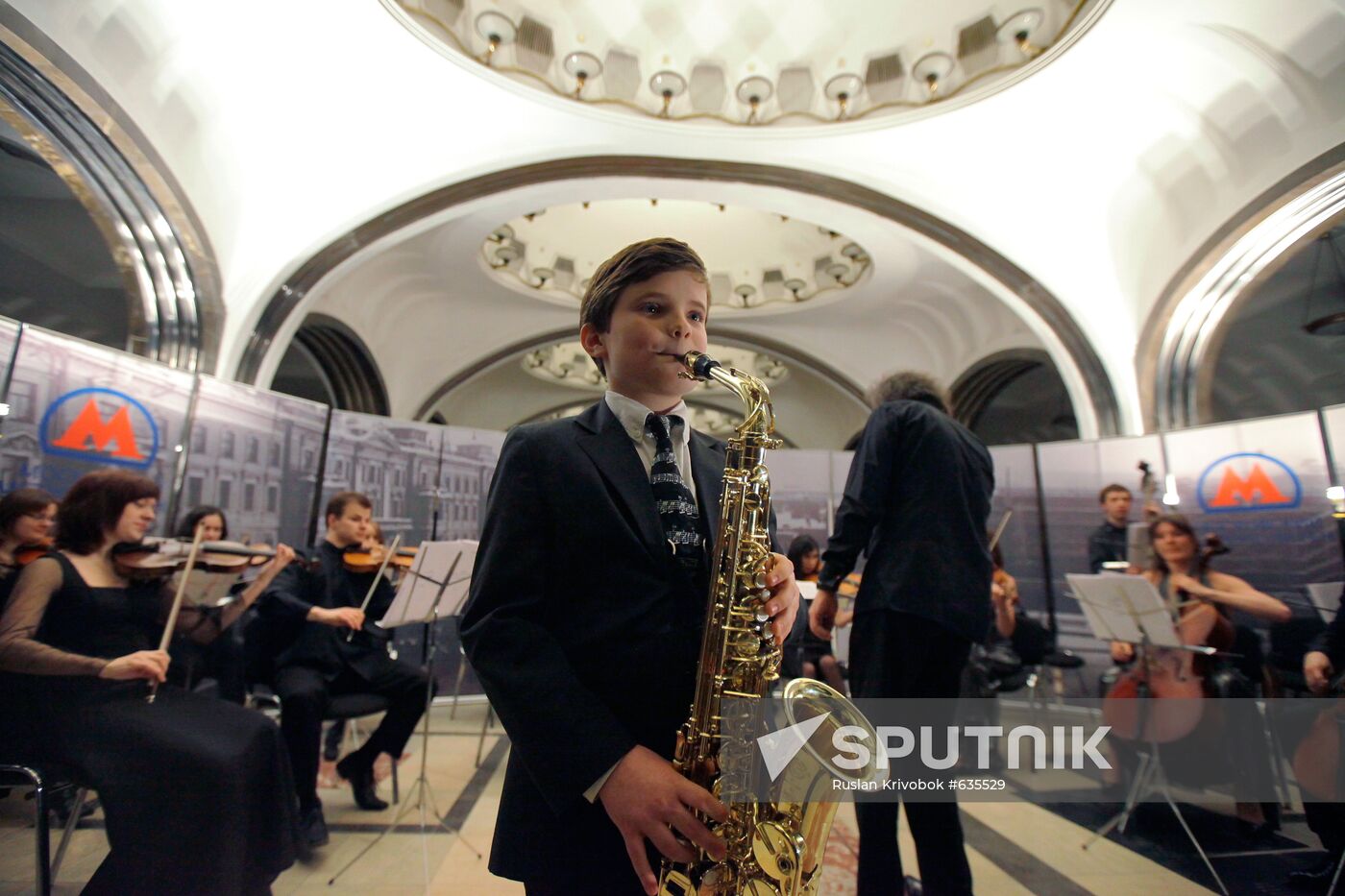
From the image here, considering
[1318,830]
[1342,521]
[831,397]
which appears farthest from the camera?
[831,397]

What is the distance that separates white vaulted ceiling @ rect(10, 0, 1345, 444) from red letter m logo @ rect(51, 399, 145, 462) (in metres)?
1.22

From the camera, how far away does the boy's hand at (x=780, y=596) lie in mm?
1069

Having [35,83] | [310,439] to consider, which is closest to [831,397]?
[310,439]

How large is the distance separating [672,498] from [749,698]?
0.34 m

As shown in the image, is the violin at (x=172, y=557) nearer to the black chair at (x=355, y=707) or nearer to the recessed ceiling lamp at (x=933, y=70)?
the black chair at (x=355, y=707)

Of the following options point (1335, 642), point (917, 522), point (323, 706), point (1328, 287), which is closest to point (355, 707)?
point (323, 706)

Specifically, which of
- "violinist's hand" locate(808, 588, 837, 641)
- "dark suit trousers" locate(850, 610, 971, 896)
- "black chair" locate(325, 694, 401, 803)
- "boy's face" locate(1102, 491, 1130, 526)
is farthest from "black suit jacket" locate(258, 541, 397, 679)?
"boy's face" locate(1102, 491, 1130, 526)

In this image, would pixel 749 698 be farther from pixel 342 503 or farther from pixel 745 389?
pixel 342 503

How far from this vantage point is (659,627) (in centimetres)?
99

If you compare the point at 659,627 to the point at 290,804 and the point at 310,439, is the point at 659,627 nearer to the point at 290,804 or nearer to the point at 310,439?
the point at 290,804

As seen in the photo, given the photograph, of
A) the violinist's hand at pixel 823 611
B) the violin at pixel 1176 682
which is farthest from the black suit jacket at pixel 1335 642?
the violinist's hand at pixel 823 611

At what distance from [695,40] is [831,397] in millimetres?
8511

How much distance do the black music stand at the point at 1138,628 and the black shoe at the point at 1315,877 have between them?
0.88ft

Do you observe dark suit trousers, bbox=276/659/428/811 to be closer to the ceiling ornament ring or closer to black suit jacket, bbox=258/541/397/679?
black suit jacket, bbox=258/541/397/679
